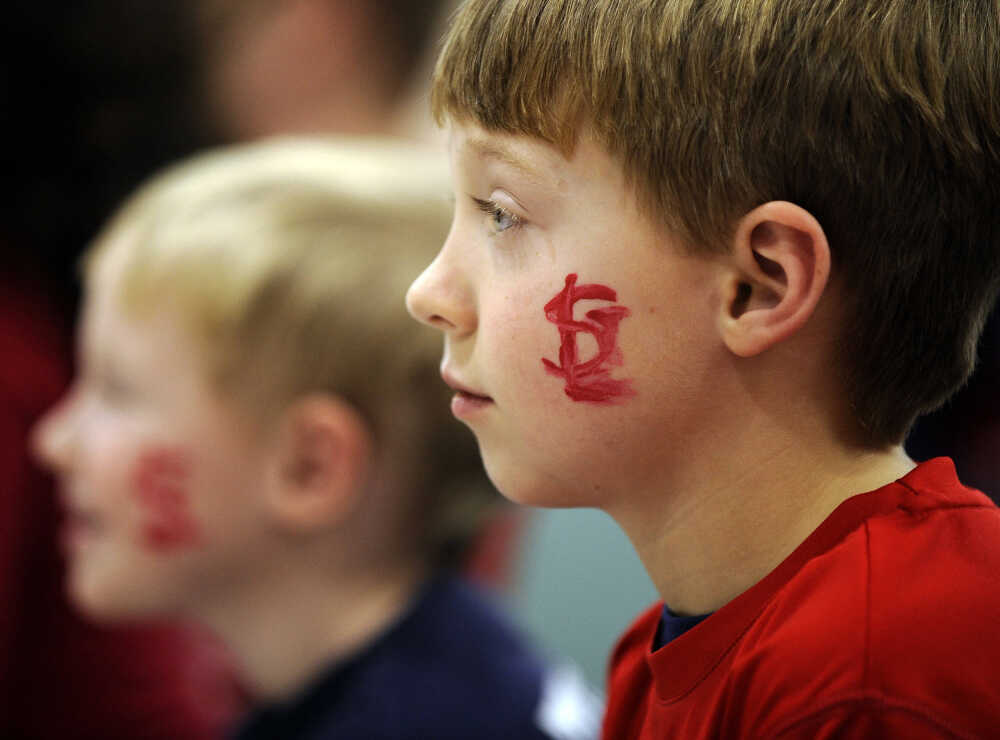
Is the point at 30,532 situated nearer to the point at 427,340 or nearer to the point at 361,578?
the point at 361,578

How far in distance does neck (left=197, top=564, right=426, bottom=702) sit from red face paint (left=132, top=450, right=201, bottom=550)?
0.11 m

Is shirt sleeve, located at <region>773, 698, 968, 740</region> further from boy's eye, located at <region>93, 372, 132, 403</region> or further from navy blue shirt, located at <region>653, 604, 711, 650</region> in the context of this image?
boy's eye, located at <region>93, 372, 132, 403</region>

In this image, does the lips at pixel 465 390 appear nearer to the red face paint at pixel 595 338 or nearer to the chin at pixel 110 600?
the red face paint at pixel 595 338

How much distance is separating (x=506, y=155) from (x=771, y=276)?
16cm

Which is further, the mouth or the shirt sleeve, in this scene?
the mouth

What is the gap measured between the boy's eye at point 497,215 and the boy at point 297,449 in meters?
0.57

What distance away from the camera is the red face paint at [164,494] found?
1280 millimetres

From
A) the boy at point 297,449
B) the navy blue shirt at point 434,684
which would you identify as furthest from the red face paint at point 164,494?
the navy blue shirt at point 434,684

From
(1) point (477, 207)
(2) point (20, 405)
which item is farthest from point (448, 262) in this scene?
(2) point (20, 405)

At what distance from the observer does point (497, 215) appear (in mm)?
698

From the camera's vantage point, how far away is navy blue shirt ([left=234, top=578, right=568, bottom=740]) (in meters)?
1.21

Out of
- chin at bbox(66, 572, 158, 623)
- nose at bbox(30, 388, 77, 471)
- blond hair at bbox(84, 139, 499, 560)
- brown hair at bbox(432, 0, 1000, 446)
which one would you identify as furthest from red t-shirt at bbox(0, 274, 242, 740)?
brown hair at bbox(432, 0, 1000, 446)

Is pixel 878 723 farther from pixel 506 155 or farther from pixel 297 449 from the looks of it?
pixel 297 449

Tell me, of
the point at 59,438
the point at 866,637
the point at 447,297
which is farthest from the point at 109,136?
the point at 866,637
